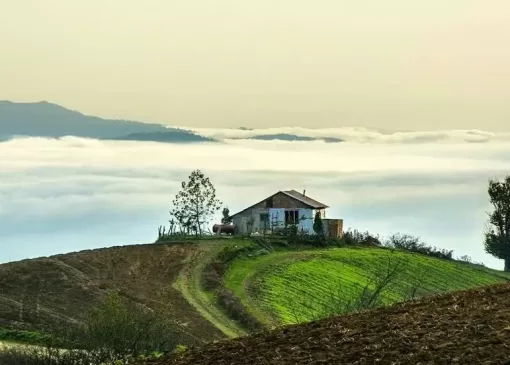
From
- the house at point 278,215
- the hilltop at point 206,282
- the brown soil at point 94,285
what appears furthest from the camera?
the house at point 278,215

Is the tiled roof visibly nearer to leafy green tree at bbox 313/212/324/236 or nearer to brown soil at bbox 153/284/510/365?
leafy green tree at bbox 313/212/324/236

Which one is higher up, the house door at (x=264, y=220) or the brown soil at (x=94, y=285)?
the house door at (x=264, y=220)

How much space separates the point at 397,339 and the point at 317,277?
60629 millimetres

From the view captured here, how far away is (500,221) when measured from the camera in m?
101

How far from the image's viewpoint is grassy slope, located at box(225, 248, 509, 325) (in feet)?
209

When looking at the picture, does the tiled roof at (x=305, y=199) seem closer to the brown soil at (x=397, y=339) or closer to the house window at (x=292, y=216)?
the house window at (x=292, y=216)

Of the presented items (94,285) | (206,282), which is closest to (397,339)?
(94,285)

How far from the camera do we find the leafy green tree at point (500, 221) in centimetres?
10119

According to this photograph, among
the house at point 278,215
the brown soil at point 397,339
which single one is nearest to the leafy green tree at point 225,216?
the house at point 278,215

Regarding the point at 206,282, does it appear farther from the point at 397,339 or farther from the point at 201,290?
the point at 397,339

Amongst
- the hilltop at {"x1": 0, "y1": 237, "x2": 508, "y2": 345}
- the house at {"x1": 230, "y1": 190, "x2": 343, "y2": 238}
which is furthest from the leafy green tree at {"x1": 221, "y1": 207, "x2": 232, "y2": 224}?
the hilltop at {"x1": 0, "y1": 237, "x2": 508, "y2": 345}

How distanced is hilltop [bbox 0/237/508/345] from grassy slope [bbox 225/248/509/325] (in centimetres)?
7

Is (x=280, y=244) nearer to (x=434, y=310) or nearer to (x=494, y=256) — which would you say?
(x=494, y=256)

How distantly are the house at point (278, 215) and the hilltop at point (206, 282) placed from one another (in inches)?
486
